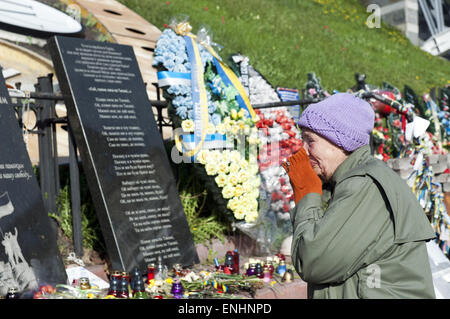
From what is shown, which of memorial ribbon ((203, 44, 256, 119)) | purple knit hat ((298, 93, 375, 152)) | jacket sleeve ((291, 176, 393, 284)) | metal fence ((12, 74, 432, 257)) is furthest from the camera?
memorial ribbon ((203, 44, 256, 119))

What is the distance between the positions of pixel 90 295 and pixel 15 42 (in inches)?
214

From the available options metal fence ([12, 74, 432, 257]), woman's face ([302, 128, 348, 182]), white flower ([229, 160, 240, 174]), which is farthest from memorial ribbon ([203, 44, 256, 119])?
woman's face ([302, 128, 348, 182])

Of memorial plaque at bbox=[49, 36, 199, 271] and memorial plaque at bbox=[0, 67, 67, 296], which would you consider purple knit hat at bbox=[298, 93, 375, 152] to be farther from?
memorial plaque at bbox=[49, 36, 199, 271]

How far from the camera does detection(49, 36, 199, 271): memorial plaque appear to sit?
4.56m

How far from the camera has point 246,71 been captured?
20.3ft

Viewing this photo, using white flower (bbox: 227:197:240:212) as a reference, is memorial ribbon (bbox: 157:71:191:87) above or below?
above

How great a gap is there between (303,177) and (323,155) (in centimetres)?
11

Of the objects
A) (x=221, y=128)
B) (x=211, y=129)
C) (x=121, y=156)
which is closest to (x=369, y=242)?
(x=121, y=156)

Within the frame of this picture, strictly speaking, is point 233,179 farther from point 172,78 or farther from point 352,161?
point 352,161

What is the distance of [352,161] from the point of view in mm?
1944

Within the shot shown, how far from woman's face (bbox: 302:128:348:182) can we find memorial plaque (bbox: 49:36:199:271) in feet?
9.13

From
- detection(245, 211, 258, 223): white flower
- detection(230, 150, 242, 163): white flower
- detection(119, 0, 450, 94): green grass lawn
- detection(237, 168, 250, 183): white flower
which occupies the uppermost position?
detection(119, 0, 450, 94): green grass lawn

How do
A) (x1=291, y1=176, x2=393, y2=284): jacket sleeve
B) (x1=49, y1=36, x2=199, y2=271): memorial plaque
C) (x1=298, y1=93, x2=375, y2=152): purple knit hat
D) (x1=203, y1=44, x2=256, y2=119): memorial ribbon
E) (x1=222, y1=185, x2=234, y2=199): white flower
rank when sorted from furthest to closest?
(x1=203, y1=44, x2=256, y2=119): memorial ribbon → (x1=222, y1=185, x2=234, y2=199): white flower → (x1=49, y1=36, x2=199, y2=271): memorial plaque → (x1=298, y1=93, x2=375, y2=152): purple knit hat → (x1=291, y1=176, x2=393, y2=284): jacket sleeve
